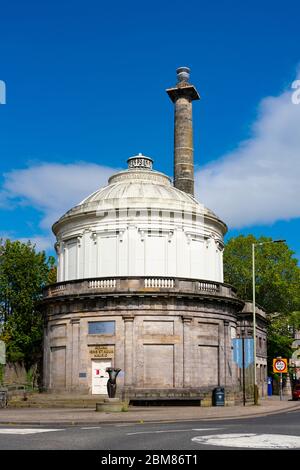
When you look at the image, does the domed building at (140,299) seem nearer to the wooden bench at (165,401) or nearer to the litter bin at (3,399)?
the wooden bench at (165,401)

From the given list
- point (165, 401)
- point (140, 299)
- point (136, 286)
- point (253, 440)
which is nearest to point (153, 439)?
point (253, 440)

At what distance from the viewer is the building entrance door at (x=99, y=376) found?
39438 mm

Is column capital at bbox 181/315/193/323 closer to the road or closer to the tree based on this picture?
the road

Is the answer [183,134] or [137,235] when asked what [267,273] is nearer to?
[183,134]

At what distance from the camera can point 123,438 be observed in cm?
1664

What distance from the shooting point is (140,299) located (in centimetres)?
3941

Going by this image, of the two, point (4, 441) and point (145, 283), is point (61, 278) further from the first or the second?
point (4, 441)

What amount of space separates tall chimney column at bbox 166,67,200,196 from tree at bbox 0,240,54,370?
1929 centimetres

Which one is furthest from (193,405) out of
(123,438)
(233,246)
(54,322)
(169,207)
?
(233,246)

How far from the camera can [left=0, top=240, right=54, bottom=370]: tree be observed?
216 ft

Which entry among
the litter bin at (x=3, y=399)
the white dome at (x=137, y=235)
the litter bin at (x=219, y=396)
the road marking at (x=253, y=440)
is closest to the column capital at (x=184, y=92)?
the white dome at (x=137, y=235)

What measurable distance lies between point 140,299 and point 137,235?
7013mm

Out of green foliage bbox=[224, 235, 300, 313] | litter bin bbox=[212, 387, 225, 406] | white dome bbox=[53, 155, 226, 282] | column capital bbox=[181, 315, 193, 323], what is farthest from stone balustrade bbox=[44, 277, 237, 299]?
green foliage bbox=[224, 235, 300, 313]

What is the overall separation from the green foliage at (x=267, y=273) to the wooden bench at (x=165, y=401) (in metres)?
30.3
